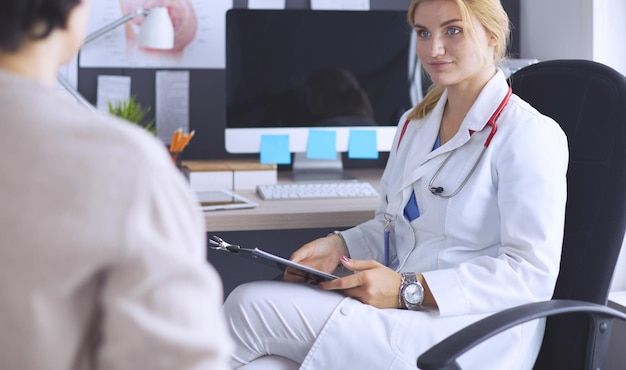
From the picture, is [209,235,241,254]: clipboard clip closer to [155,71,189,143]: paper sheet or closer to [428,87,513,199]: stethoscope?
[428,87,513,199]: stethoscope

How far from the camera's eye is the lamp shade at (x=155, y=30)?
235 cm

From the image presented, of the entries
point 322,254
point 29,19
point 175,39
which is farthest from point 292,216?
point 29,19

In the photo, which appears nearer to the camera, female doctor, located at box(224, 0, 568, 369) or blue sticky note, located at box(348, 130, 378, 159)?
female doctor, located at box(224, 0, 568, 369)

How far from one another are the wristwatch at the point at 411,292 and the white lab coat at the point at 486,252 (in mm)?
27

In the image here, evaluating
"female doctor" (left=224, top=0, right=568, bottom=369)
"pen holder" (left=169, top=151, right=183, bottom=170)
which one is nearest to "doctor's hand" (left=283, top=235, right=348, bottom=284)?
"female doctor" (left=224, top=0, right=568, bottom=369)

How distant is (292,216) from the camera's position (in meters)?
1.95

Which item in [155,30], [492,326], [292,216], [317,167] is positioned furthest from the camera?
[317,167]

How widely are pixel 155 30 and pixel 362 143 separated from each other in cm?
66

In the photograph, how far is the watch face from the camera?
4.99 ft

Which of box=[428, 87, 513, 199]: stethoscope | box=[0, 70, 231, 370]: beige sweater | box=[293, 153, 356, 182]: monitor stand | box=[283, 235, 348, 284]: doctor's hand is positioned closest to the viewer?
box=[0, 70, 231, 370]: beige sweater

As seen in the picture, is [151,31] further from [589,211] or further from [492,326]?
[492,326]

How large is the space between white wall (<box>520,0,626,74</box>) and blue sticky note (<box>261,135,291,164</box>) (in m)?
0.81

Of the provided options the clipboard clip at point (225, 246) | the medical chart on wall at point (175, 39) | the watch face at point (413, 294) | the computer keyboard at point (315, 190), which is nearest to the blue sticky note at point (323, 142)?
the computer keyboard at point (315, 190)

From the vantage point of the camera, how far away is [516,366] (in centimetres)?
150
